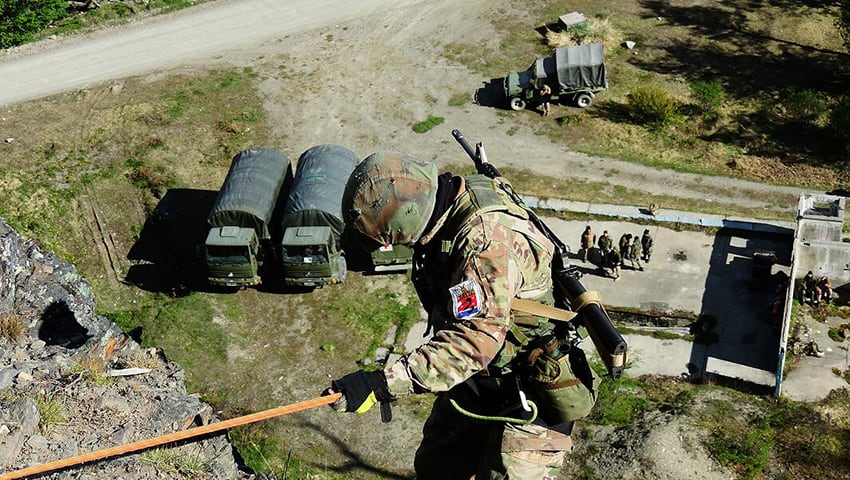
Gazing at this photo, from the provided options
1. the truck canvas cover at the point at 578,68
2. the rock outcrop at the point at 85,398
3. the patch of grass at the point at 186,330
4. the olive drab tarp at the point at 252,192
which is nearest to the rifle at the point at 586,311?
the rock outcrop at the point at 85,398

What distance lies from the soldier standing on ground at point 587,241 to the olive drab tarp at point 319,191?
569 cm

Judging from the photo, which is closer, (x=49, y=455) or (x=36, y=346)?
(x=49, y=455)

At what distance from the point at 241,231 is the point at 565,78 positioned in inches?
455

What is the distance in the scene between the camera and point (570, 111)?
2669cm

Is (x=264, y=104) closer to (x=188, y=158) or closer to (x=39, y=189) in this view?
(x=188, y=158)

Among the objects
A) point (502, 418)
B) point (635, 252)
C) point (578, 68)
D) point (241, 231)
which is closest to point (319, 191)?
point (241, 231)

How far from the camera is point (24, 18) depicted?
31.3m

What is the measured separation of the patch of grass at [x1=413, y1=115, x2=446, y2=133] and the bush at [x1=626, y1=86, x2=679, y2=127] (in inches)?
224

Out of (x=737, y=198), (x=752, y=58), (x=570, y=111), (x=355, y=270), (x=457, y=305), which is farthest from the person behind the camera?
(x=752, y=58)

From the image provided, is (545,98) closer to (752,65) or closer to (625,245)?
(625,245)

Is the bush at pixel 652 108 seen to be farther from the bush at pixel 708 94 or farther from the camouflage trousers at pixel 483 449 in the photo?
the camouflage trousers at pixel 483 449

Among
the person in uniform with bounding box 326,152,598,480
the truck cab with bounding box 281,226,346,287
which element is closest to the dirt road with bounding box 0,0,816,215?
the truck cab with bounding box 281,226,346,287

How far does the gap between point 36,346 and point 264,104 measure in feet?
46.3

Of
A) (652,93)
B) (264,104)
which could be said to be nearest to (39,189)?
(264,104)
